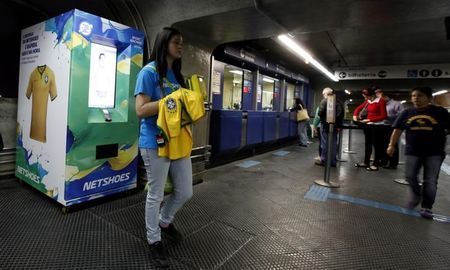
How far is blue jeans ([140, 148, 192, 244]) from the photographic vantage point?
1.70m

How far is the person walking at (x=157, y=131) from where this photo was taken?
168cm

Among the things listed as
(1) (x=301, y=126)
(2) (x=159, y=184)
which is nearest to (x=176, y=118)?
(2) (x=159, y=184)

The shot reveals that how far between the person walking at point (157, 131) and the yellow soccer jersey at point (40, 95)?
1531mm

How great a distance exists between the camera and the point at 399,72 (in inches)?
356

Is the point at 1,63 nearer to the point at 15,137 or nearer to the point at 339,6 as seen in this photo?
the point at 15,137

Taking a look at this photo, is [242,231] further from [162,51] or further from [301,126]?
[301,126]

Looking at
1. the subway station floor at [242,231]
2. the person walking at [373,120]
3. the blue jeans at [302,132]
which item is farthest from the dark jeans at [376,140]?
the blue jeans at [302,132]

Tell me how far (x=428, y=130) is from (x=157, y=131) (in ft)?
9.13

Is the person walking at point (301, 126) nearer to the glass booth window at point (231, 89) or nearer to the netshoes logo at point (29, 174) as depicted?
the glass booth window at point (231, 89)

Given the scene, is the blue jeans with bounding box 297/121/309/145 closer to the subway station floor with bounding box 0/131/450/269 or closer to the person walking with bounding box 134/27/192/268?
the subway station floor with bounding box 0/131/450/269

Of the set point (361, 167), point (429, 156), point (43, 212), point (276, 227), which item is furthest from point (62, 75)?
point (361, 167)

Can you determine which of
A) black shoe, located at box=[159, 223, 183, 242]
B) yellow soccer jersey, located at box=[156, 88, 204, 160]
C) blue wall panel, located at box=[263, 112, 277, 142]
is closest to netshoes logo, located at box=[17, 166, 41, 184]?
black shoe, located at box=[159, 223, 183, 242]

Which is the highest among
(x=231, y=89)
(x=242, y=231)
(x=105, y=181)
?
(x=231, y=89)

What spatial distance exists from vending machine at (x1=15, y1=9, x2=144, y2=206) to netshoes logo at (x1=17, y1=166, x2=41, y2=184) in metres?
0.01
